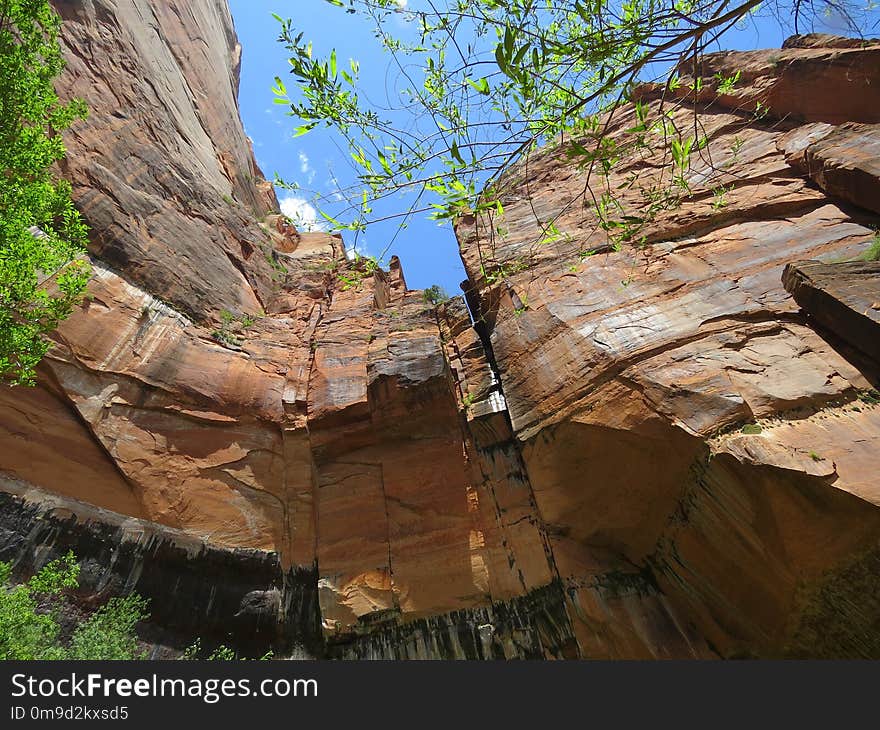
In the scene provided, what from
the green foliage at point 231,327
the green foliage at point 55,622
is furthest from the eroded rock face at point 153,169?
the green foliage at point 55,622

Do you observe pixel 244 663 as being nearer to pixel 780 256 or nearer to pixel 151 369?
pixel 151 369

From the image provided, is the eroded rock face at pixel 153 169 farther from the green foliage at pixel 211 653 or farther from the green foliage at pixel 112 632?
the green foliage at pixel 211 653

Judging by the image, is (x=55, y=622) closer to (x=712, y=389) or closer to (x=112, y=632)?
(x=112, y=632)

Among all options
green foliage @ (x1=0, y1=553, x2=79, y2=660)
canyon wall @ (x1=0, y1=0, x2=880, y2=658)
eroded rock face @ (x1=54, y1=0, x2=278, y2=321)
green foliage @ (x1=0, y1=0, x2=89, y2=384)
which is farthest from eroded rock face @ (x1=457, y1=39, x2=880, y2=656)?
green foliage @ (x1=0, y1=553, x2=79, y2=660)

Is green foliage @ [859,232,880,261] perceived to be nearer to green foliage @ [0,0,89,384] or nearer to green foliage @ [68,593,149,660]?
green foliage @ [0,0,89,384]

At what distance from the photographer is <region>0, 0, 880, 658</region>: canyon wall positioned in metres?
8.64

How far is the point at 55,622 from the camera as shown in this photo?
8.52m

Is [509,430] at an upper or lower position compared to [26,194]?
lower

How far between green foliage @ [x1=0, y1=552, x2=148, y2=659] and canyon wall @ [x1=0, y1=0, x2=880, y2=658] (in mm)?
439

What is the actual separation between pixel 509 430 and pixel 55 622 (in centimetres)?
990

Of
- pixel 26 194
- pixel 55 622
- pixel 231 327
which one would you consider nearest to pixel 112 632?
pixel 55 622

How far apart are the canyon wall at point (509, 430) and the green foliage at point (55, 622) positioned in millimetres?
439

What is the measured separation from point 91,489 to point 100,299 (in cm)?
423

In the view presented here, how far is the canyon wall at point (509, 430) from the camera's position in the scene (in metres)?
8.64
